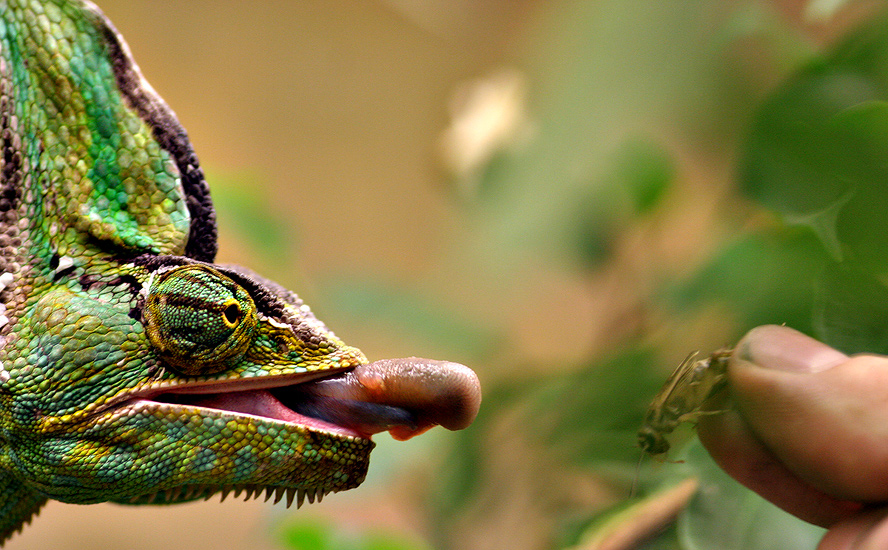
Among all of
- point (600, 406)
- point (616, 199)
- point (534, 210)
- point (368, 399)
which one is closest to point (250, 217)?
point (534, 210)

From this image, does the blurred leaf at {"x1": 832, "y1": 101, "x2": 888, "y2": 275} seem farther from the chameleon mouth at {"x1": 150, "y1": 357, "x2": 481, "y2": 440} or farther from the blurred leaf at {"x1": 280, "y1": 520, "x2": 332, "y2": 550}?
the blurred leaf at {"x1": 280, "y1": 520, "x2": 332, "y2": 550}

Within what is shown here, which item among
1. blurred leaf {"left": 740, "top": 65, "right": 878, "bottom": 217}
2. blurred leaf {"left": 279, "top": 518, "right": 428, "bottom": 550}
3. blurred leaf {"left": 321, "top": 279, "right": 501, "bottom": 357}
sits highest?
blurred leaf {"left": 321, "top": 279, "right": 501, "bottom": 357}

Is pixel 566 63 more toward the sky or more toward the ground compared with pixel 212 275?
more toward the sky

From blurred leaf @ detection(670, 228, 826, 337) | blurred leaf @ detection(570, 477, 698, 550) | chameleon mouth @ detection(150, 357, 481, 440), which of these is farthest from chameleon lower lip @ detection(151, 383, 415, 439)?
blurred leaf @ detection(670, 228, 826, 337)

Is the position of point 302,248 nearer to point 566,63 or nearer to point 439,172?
point 439,172

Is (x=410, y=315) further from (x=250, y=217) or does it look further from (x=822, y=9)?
(x=822, y=9)

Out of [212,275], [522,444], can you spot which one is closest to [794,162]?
[212,275]
